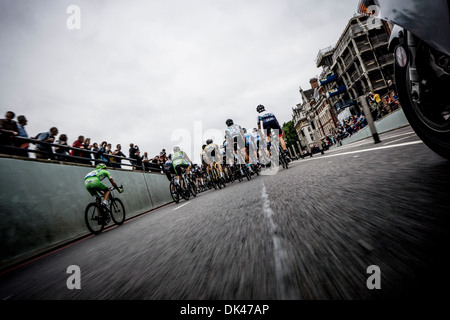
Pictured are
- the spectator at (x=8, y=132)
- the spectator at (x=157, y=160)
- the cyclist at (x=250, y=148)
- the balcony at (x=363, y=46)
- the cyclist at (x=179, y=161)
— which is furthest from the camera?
the balcony at (x=363, y=46)

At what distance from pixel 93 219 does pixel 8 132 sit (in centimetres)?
331

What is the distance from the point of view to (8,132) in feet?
19.5

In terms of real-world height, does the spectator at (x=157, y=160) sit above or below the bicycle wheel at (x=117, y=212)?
above

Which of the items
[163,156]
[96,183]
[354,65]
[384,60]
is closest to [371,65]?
[384,60]

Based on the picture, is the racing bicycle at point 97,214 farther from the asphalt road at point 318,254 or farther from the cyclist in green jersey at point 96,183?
the asphalt road at point 318,254

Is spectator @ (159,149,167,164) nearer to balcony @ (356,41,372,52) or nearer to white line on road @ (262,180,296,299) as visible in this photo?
white line on road @ (262,180,296,299)

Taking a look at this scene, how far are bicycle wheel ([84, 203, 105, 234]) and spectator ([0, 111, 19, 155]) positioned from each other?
98.4 inches

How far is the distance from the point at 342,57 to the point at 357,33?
6.81 metres

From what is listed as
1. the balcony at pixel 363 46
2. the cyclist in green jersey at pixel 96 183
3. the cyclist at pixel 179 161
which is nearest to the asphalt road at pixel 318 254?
the cyclist in green jersey at pixel 96 183

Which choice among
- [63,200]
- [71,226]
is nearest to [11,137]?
[63,200]

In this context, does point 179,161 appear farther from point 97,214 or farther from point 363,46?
point 363,46

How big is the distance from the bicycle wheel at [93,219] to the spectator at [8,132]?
2.50 m

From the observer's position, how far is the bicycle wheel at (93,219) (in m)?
5.83

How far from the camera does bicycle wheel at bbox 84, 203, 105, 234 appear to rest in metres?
5.83
